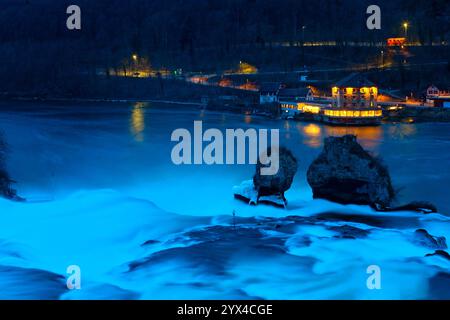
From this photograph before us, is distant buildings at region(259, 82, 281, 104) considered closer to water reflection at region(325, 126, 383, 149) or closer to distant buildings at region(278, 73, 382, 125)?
distant buildings at region(278, 73, 382, 125)

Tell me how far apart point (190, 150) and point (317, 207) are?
16.6 ft

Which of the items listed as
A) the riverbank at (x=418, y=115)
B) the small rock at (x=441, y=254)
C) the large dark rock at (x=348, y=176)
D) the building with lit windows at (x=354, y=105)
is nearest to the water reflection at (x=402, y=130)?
the riverbank at (x=418, y=115)

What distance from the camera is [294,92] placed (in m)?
18.3

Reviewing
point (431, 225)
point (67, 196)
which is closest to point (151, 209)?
point (67, 196)

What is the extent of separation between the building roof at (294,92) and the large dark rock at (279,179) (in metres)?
12.1

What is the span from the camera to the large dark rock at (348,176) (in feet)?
19.6

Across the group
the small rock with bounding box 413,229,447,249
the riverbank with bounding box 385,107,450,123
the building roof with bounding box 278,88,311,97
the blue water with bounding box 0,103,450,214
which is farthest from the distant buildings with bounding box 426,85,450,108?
the small rock with bounding box 413,229,447,249

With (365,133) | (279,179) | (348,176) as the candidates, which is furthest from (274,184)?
(365,133)

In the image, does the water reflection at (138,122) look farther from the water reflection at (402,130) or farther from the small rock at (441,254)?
the small rock at (441,254)

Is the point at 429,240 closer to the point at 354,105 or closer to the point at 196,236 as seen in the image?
the point at 196,236

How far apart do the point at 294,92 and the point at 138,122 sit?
5563 mm

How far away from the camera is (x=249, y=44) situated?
27266 millimetres

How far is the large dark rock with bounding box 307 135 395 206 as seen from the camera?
5965 mm
